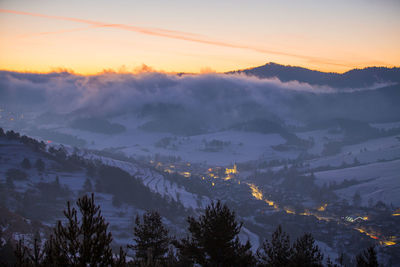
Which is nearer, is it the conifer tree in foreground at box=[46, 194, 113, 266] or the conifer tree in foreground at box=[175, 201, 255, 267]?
the conifer tree in foreground at box=[46, 194, 113, 266]

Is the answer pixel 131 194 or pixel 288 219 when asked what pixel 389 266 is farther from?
pixel 131 194

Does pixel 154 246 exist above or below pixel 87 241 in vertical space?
below

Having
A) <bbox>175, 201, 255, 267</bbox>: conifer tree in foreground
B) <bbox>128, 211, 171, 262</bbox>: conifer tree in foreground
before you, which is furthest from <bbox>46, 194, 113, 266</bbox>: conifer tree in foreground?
<bbox>128, 211, 171, 262</bbox>: conifer tree in foreground

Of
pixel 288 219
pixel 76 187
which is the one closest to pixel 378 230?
pixel 288 219

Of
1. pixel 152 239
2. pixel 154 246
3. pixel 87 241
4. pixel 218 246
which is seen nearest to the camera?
pixel 87 241

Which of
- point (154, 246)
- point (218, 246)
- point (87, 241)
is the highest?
point (87, 241)

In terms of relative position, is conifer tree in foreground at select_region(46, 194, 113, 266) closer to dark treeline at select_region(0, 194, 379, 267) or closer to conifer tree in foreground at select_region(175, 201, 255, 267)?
dark treeline at select_region(0, 194, 379, 267)

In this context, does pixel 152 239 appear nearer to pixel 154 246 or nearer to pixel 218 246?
pixel 154 246

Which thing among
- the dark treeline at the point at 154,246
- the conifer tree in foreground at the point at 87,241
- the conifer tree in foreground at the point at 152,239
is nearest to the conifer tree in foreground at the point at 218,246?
the dark treeline at the point at 154,246

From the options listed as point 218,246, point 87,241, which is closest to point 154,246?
point 218,246

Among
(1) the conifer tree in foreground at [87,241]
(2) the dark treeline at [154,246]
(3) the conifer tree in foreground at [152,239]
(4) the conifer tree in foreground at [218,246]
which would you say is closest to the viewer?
(1) the conifer tree in foreground at [87,241]

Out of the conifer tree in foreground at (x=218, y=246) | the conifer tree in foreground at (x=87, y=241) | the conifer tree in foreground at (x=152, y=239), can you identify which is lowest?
the conifer tree in foreground at (x=152, y=239)

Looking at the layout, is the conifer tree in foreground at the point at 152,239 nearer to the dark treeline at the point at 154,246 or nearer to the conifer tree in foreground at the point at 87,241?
the dark treeline at the point at 154,246

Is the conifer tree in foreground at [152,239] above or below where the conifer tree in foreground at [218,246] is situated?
below
